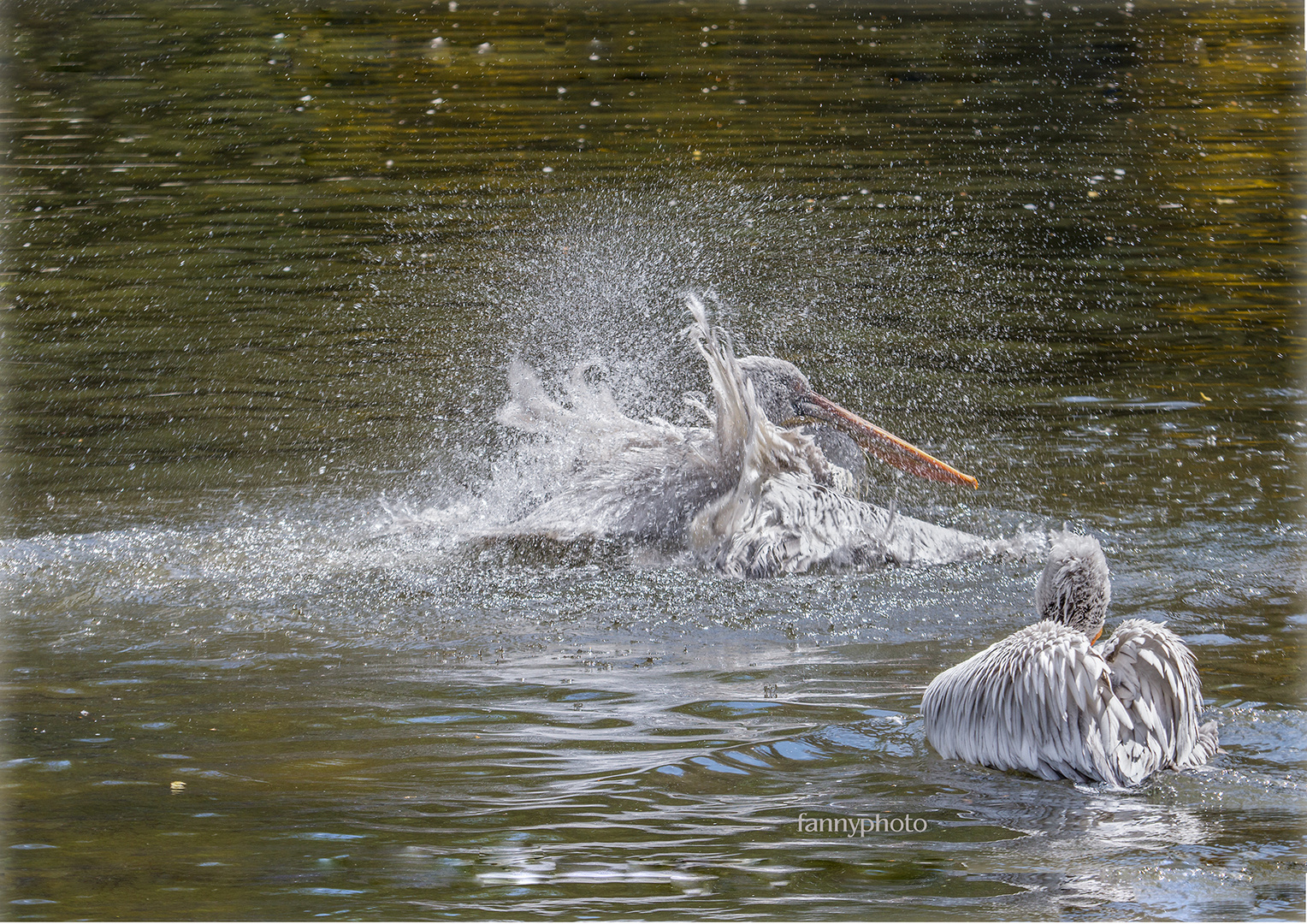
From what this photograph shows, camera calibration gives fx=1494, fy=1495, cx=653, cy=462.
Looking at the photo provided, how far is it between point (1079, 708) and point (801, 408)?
A: 11.1ft

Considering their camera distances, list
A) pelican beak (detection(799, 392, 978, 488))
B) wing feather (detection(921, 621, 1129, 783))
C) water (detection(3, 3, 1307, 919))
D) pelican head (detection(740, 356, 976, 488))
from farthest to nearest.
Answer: pelican head (detection(740, 356, 976, 488)) < pelican beak (detection(799, 392, 978, 488)) < wing feather (detection(921, 621, 1129, 783)) < water (detection(3, 3, 1307, 919))

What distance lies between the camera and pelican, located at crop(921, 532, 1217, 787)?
4070 mm

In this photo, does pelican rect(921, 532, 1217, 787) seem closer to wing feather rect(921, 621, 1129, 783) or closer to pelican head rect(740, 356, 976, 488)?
wing feather rect(921, 621, 1129, 783)

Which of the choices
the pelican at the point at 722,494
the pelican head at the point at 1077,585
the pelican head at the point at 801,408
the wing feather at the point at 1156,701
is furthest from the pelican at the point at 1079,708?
the pelican head at the point at 801,408

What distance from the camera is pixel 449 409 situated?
8.20 metres

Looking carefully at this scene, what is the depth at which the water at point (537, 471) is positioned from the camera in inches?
152

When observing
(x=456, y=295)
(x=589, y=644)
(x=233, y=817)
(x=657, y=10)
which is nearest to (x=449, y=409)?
(x=456, y=295)

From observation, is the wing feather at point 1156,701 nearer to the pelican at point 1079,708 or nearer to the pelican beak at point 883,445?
the pelican at point 1079,708

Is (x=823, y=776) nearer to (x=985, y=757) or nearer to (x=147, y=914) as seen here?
(x=985, y=757)

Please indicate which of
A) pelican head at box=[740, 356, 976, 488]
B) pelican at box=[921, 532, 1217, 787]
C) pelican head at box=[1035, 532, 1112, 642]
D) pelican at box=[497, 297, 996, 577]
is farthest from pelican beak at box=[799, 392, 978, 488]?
pelican at box=[921, 532, 1217, 787]

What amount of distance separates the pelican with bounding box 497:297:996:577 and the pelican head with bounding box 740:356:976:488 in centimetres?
46

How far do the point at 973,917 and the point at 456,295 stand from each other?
7253 millimetres

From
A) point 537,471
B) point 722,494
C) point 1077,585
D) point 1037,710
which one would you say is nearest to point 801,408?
point 722,494

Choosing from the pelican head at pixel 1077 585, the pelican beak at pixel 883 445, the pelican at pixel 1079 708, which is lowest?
the pelican at pixel 1079 708
